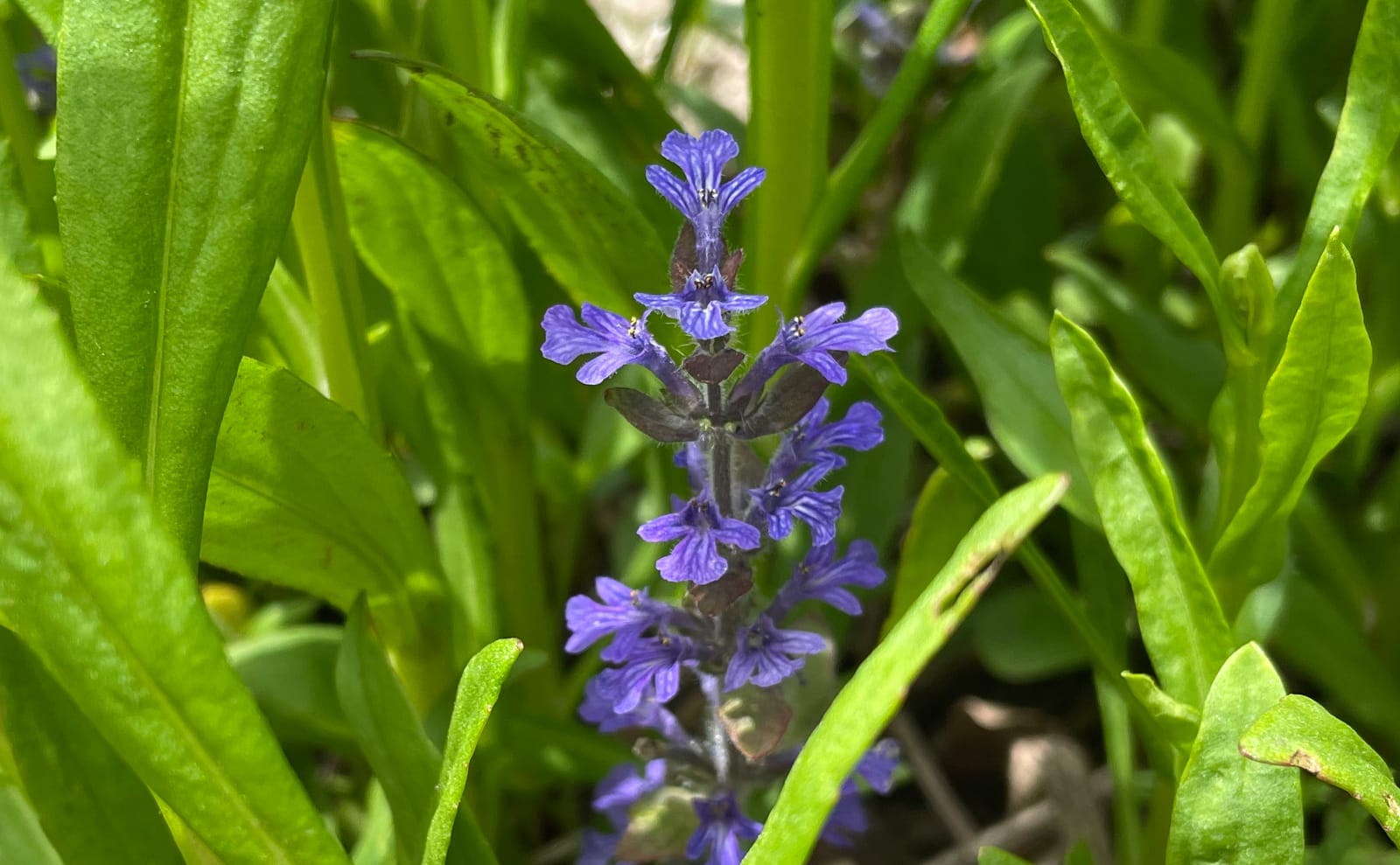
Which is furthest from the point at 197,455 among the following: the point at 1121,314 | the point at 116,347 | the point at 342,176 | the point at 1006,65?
the point at 1006,65

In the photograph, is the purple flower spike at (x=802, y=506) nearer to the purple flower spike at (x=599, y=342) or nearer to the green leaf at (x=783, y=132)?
the purple flower spike at (x=599, y=342)

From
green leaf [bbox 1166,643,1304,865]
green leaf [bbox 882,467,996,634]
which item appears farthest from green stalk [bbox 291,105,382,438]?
A: green leaf [bbox 1166,643,1304,865]

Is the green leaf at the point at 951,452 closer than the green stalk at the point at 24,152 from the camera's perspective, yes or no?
Yes

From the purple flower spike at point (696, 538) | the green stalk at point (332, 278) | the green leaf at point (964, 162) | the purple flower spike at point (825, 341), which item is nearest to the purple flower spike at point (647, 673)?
the purple flower spike at point (696, 538)

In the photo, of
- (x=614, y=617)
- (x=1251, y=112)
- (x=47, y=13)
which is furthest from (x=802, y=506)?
(x=1251, y=112)

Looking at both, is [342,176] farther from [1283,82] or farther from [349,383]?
[1283,82]

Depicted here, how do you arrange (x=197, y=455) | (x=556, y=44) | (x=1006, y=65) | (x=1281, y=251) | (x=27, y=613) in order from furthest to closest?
(x=1281, y=251) < (x=1006, y=65) < (x=556, y=44) < (x=197, y=455) < (x=27, y=613)
